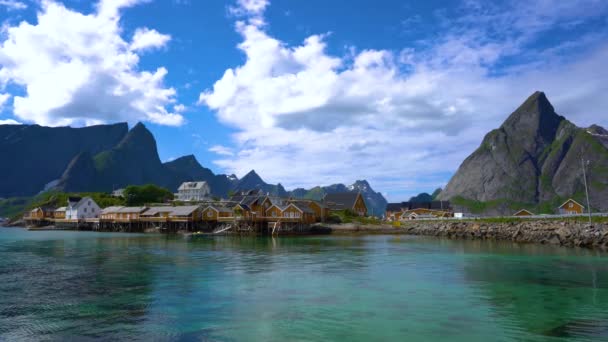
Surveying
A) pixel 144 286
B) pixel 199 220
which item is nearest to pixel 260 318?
pixel 144 286

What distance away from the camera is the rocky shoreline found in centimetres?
4519

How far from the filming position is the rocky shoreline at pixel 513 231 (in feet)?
148

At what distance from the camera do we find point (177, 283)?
22484 millimetres

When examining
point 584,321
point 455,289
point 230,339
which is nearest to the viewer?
point 230,339

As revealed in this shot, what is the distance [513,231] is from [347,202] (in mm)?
55333

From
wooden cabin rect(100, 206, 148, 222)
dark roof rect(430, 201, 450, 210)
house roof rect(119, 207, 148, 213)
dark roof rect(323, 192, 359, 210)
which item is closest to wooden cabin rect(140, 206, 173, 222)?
house roof rect(119, 207, 148, 213)

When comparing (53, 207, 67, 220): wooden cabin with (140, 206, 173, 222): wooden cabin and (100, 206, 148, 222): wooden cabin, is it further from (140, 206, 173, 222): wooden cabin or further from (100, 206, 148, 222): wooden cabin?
(140, 206, 173, 222): wooden cabin

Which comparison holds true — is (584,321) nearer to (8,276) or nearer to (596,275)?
(596,275)

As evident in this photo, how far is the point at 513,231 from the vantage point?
57438 millimetres

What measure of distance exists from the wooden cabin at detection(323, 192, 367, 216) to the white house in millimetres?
68473

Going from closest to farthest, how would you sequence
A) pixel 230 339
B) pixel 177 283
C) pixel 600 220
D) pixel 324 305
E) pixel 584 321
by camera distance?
pixel 230 339 < pixel 584 321 < pixel 324 305 < pixel 177 283 < pixel 600 220

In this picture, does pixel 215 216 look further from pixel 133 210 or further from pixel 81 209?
pixel 81 209

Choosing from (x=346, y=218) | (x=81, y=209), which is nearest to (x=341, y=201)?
(x=346, y=218)

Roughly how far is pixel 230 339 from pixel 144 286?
10713mm
